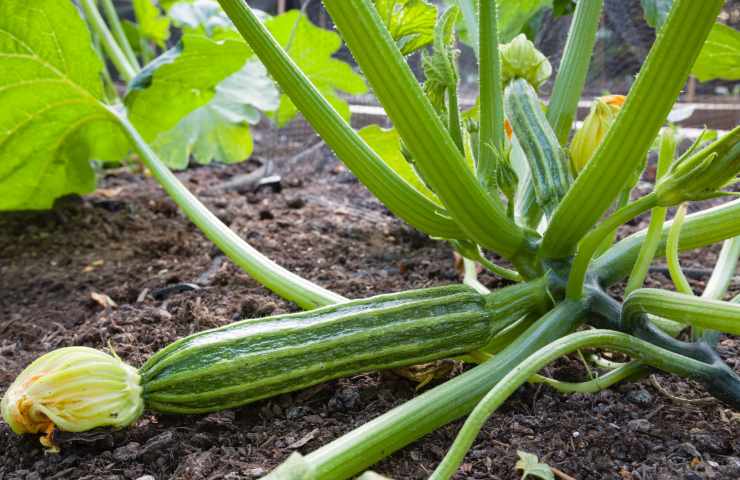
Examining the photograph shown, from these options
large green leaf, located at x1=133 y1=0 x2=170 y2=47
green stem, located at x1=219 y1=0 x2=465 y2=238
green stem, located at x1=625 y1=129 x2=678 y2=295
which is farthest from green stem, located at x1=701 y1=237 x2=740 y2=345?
large green leaf, located at x1=133 y1=0 x2=170 y2=47

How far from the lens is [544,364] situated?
39.5 inches

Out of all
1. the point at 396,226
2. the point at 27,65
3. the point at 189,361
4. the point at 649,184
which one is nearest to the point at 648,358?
the point at 189,361

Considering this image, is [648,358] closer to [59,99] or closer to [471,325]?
[471,325]

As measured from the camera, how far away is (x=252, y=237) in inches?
91.5

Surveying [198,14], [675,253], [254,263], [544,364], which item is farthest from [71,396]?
[198,14]

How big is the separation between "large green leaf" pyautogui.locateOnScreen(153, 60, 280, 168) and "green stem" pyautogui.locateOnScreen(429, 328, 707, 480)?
2118 millimetres

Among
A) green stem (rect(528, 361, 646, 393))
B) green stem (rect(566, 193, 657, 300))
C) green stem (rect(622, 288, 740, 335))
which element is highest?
green stem (rect(566, 193, 657, 300))

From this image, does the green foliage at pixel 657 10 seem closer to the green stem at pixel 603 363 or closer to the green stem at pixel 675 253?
the green stem at pixel 675 253

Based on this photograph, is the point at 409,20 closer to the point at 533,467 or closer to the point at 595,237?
the point at 595,237

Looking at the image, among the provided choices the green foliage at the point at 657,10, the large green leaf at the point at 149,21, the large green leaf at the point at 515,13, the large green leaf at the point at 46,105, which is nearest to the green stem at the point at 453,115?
the green foliage at the point at 657,10

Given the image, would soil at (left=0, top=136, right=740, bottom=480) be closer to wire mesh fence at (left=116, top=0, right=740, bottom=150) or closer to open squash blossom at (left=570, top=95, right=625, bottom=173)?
open squash blossom at (left=570, top=95, right=625, bottom=173)

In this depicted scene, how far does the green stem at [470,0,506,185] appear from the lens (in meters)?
1.31

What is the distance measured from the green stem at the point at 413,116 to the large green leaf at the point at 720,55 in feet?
3.03

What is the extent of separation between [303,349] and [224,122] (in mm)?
2192
